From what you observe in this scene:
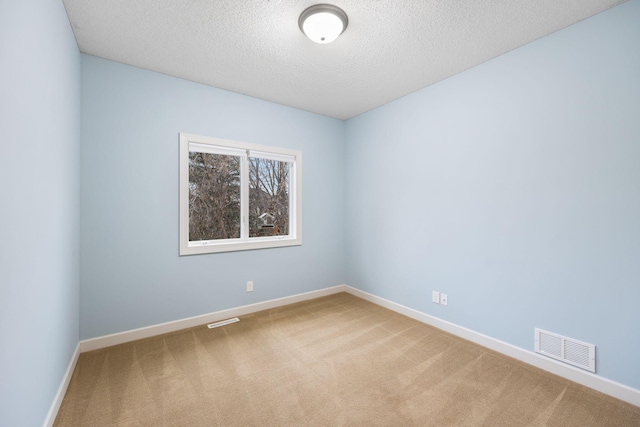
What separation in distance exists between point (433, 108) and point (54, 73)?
3326 millimetres

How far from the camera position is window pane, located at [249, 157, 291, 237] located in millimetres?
3564

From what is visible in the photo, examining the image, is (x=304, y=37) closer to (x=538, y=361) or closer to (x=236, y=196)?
(x=236, y=196)

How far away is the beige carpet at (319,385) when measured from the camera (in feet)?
5.52

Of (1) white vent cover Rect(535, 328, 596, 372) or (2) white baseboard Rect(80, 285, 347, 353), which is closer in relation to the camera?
(1) white vent cover Rect(535, 328, 596, 372)

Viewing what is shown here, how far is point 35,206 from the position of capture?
4.65 feet

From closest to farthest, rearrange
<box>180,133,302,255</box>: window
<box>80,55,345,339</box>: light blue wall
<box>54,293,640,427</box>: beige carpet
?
<box>54,293,640,427</box>: beige carpet, <box>80,55,345,339</box>: light blue wall, <box>180,133,302,255</box>: window

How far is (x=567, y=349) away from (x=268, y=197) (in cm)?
339

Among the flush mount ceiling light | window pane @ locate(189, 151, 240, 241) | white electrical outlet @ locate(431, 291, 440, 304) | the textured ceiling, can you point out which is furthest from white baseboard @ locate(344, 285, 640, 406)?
the flush mount ceiling light

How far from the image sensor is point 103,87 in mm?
2521

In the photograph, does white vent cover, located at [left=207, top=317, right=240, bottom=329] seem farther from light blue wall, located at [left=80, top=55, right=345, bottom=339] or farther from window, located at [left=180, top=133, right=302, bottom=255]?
window, located at [left=180, top=133, right=302, bottom=255]

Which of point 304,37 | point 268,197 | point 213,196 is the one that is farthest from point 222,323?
point 304,37

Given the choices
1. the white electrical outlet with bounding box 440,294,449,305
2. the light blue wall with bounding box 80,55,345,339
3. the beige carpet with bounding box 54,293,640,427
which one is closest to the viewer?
the beige carpet with bounding box 54,293,640,427

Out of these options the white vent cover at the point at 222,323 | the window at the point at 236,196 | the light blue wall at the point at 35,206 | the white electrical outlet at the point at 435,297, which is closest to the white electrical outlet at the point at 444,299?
the white electrical outlet at the point at 435,297

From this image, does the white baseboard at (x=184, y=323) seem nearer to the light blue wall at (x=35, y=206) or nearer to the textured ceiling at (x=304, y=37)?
the light blue wall at (x=35, y=206)
